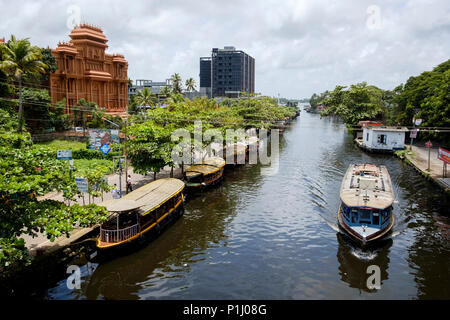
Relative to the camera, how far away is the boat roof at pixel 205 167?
104ft

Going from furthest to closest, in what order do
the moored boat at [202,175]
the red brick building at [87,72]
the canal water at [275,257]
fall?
1. the red brick building at [87,72]
2. the moored boat at [202,175]
3. the canal water at [275,257]

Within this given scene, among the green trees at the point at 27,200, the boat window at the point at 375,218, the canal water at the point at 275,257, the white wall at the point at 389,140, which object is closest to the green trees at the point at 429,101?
the white wall at the point at 389,140

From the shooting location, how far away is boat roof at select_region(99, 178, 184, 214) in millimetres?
18556

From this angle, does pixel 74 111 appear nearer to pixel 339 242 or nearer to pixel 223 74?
pixel 339 242

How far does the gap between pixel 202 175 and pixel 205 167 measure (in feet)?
6.79

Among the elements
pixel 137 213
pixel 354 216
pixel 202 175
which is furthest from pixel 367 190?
pixel 137 213

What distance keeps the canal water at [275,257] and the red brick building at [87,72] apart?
42.7 metres

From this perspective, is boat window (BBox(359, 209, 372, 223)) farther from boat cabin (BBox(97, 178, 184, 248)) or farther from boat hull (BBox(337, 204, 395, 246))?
boat cabin (BBox(97, 178, 184, 248))

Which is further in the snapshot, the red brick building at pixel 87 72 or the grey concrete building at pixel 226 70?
the grey concrete building at pixel 226 70

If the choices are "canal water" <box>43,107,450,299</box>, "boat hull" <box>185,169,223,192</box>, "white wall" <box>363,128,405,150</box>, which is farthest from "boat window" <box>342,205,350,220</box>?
"white wall" <box>363,128,405,150</box>

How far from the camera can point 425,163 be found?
144ft

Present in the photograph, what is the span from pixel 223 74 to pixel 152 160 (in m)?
169

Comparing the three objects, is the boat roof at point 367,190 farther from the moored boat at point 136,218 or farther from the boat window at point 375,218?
the moored boat at point 136,218

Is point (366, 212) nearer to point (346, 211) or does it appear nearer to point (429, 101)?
point (346, 211)
